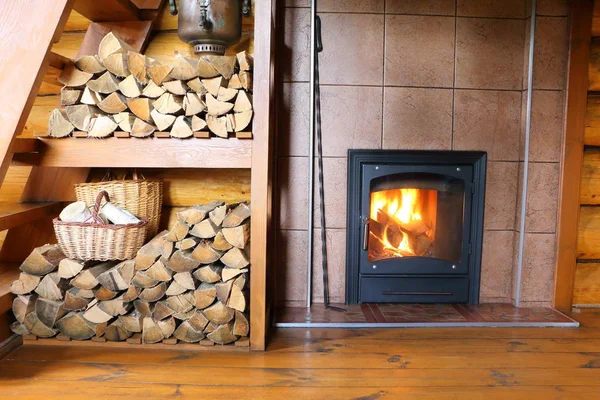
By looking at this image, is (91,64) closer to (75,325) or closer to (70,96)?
(70,96)

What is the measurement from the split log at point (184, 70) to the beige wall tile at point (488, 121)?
1.32 metres

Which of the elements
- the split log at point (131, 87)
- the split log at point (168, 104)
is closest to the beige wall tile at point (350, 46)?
the split log at point (168, 104)

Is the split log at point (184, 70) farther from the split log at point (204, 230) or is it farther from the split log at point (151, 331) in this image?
the split log at point (151, 331)

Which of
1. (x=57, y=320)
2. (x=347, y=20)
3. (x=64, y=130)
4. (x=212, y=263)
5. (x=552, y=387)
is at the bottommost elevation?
(x=552, y=387)

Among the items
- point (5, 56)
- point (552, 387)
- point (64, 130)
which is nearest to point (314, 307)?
point (552, 387)

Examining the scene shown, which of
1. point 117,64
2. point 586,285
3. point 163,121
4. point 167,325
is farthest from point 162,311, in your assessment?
point 586,285

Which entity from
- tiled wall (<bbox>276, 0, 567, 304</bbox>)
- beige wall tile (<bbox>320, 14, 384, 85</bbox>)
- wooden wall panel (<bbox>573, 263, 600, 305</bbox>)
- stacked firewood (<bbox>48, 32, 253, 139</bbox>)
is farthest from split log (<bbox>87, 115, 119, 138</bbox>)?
wooden wall panel (<bbox>573, 263, 600, 305</bbox>)

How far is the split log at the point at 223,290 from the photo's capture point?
80.8 inches

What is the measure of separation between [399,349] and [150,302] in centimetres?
102

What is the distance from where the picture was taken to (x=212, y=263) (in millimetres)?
2092

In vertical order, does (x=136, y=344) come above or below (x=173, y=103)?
below

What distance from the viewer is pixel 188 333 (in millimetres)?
2102

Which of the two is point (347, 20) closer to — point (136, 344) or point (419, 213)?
point (419, 213)

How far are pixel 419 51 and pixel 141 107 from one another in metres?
1.38
